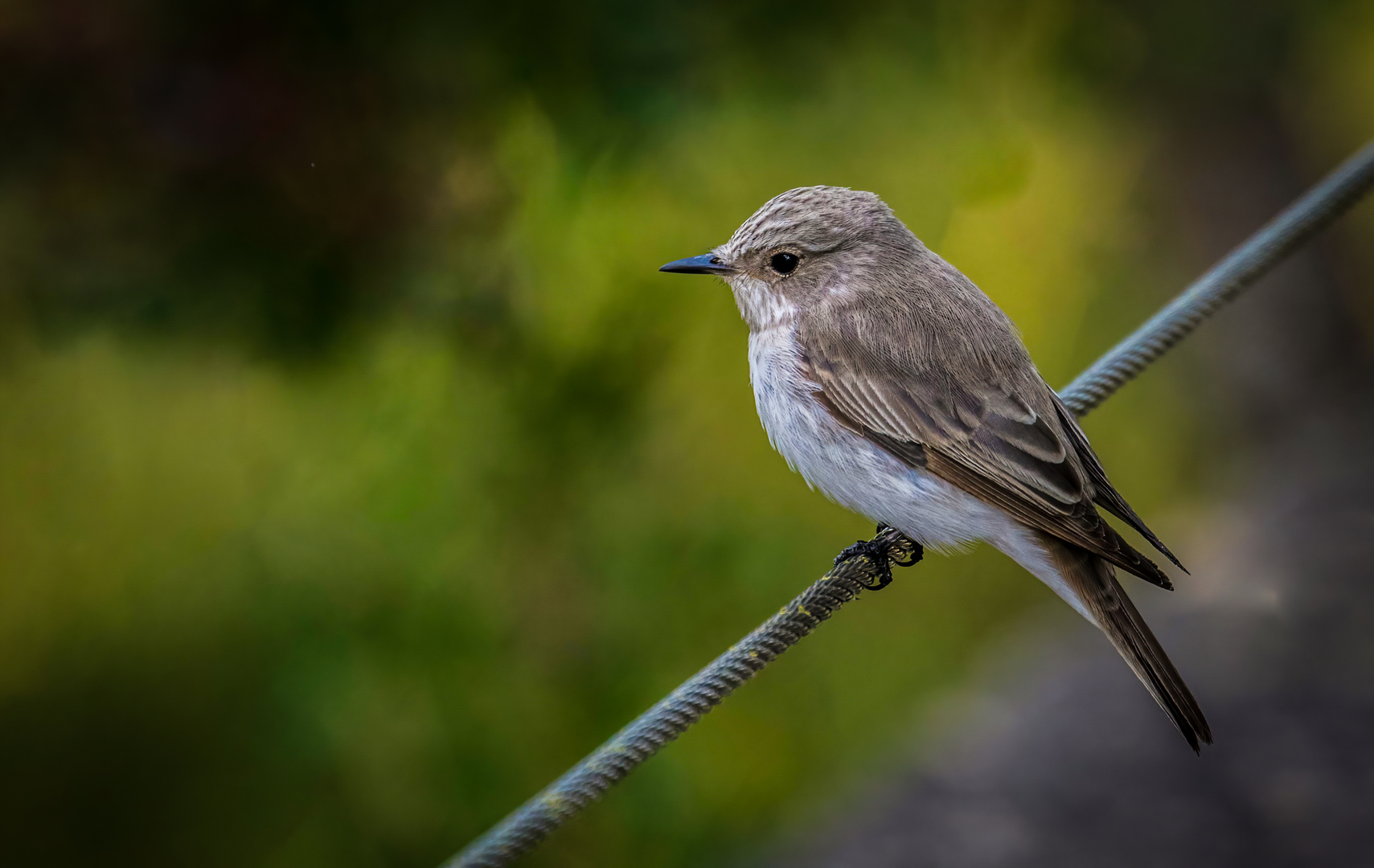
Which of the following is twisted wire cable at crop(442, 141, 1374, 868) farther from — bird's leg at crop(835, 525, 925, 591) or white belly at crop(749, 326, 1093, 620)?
white belly at crop(749, 326, 1093, 620)

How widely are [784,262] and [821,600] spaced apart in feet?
3.60

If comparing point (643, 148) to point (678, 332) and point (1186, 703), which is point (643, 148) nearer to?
point (678, 332)

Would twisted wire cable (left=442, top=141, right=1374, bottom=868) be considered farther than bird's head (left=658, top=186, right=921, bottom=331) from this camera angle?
No

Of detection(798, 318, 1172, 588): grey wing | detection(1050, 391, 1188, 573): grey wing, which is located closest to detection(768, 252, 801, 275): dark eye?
detection(798, 318, 1172, 588): grey wing

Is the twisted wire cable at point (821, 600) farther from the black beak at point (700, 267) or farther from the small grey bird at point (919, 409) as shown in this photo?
the black beak at point (700, 267)

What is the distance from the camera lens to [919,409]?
2902mm

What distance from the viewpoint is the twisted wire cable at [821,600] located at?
205cm

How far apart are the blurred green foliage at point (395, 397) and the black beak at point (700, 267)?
2.20 ft

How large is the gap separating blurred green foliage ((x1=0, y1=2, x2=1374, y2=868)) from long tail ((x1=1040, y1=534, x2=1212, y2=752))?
1.71m

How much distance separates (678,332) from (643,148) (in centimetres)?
71

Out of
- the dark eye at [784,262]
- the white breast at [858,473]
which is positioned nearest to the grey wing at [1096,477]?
the white breast at [858,473]

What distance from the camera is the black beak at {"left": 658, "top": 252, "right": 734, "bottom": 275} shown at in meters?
3.13

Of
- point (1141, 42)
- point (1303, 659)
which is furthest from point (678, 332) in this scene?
point (1303, 659)

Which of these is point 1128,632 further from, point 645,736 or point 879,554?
point 645,736
